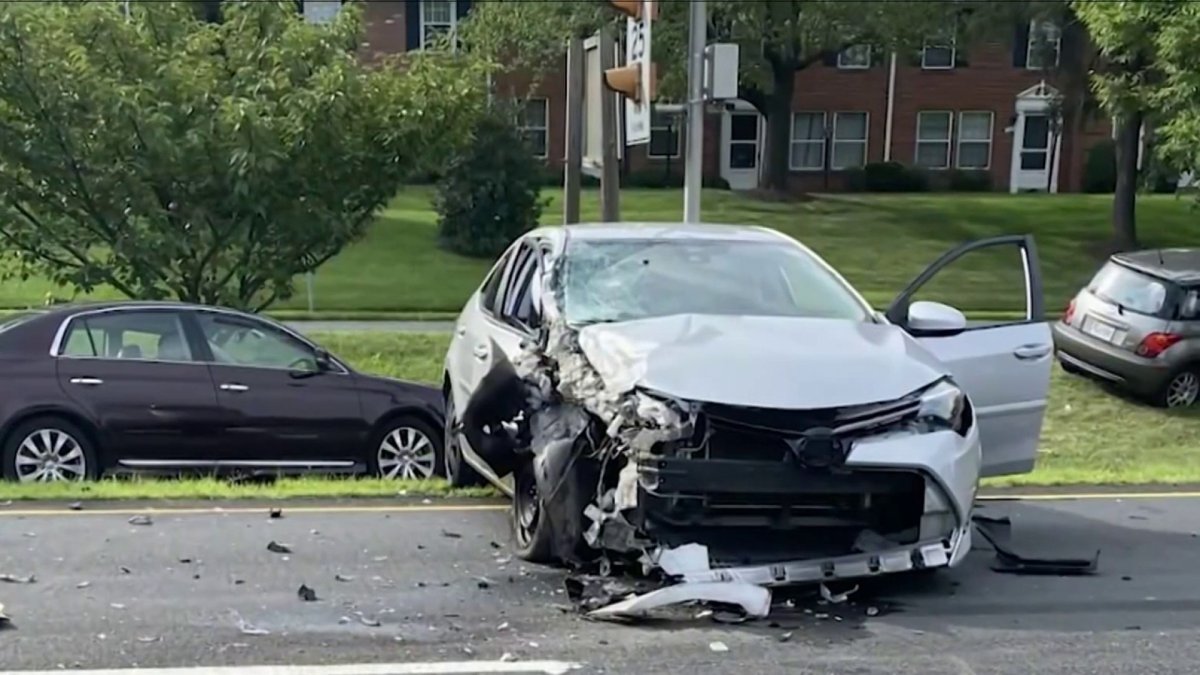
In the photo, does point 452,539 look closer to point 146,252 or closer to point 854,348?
point 854,348

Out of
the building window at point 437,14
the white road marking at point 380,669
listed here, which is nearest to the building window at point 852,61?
the building window at point 437,14

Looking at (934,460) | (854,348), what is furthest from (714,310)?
(934,460)

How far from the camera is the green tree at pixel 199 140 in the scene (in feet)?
41.9

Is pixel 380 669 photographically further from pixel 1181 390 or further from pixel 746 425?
pixel 1181 390

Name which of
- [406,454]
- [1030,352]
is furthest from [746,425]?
[406,454]

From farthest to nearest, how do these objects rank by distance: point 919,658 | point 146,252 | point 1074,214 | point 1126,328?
point 1074,214 < point 1126,328 < point 146,252 < point 919,658

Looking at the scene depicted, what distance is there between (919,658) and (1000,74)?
44.5 metres

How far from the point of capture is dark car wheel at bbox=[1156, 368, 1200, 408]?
50.0ft

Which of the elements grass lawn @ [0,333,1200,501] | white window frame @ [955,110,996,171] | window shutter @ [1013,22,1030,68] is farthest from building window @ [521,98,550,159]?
grass lawn @ [0,333,1200,501]

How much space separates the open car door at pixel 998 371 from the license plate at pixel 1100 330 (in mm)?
9032

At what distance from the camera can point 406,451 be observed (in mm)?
11078

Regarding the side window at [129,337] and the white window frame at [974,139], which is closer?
the side window at [129,337]

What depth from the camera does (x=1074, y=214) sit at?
37844 millimetres

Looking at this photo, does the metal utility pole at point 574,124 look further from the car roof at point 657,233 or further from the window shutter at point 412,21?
the window shutter at point 412,21
